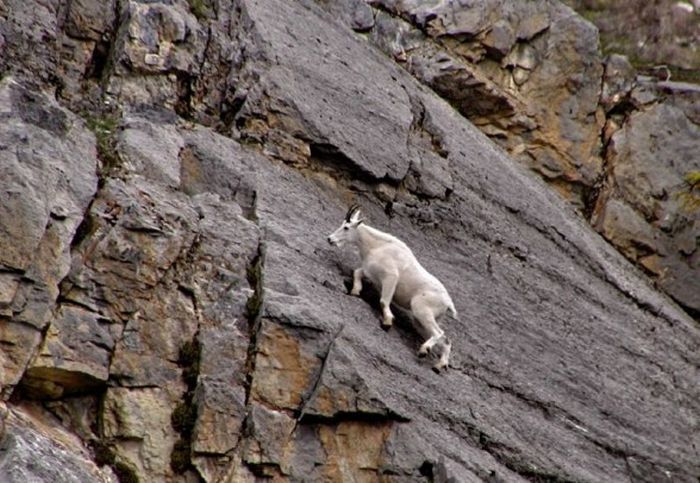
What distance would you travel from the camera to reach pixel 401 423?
15.5 metres

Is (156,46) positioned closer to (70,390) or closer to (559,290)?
(70,390)

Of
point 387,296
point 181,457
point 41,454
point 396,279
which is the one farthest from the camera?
point 396,279

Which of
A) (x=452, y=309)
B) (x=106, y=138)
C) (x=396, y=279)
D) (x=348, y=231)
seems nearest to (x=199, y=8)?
(x=106, y=138)

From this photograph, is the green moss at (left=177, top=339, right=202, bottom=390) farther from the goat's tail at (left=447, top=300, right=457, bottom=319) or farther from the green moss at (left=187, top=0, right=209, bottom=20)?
the green moss at (left=187, top=0, right=209, bottom=20)

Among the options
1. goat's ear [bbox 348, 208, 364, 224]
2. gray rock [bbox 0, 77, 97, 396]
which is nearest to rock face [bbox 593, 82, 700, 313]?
goat's ear [bbox 348, 208, 364, 224]

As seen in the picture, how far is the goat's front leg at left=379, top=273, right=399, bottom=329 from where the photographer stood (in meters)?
16.9

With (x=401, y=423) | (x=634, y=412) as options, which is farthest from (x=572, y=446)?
(x=401, y=423)

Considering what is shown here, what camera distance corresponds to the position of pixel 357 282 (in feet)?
56.5

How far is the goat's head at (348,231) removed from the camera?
689 inches

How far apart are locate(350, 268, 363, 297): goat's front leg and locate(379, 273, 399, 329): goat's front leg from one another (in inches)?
14.7

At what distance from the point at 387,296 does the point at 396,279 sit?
0.31m

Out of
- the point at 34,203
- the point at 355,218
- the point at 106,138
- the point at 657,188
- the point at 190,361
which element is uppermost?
the point at 657,188

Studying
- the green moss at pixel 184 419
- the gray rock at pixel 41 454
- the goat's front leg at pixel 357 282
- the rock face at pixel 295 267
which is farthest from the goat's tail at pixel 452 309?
the gray rock at pixel 41 454

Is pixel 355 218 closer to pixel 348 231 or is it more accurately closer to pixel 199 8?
pixel 348 231
